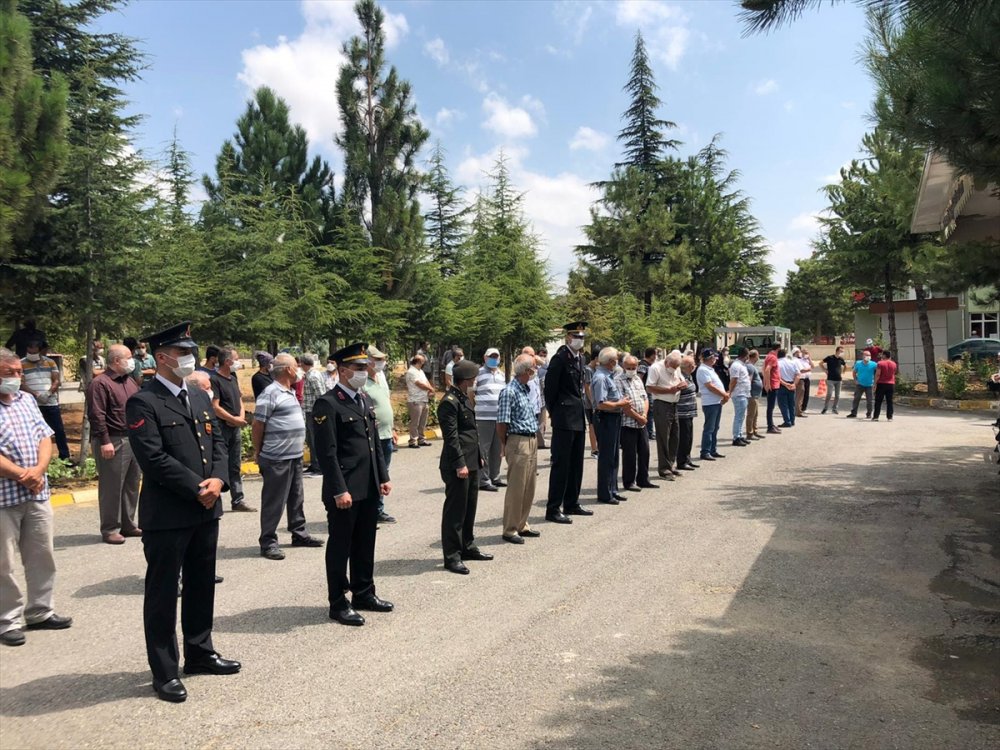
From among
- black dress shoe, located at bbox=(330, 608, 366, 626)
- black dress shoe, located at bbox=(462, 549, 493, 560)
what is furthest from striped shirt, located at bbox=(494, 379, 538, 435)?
black dress shoe, located at bbox=(330, 608, 366, 626)

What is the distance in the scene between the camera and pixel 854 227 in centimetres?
2523

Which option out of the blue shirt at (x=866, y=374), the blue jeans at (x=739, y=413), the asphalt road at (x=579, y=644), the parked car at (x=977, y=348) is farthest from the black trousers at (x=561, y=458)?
the parked car at (x=977, y=348)

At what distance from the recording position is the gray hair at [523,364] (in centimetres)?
791

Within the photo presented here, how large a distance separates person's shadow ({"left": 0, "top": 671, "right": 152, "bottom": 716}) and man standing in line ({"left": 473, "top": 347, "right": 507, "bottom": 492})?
628 cm

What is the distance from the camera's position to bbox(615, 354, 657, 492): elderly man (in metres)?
9.80

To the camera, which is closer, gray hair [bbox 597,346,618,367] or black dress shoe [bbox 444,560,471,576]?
black dress shoe [bbox 444,560,471,576]

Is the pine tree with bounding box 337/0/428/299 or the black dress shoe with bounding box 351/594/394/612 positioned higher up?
the pine tree with bounding box 337/0/428/299

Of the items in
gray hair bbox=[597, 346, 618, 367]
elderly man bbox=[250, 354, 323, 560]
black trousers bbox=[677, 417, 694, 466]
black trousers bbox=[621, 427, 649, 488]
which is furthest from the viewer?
black trousers bbox=[677, 417, 694, 466]

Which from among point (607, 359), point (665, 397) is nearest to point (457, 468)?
point (607, 359)

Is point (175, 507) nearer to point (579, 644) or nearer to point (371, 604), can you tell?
point (371, 604)

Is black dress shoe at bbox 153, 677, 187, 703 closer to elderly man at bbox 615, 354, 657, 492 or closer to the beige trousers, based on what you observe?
the beige trousers

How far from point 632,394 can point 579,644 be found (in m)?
5.27

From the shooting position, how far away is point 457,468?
659 cm

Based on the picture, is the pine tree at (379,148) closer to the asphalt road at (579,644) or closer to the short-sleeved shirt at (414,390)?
the short-sleeved shirt at (414,390)
